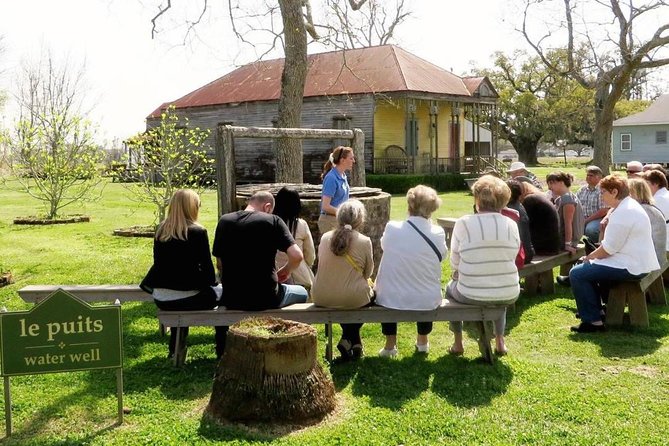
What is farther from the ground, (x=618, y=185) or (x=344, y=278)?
(x=618, y=185)

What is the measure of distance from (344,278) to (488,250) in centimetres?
119

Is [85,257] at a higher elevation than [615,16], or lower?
lower

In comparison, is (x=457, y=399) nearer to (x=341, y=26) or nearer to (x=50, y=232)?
(x=341, y=26)

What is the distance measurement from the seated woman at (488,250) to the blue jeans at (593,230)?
409 centimetres

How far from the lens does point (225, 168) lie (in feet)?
28.2

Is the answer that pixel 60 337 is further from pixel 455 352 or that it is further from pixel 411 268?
pixel 455 352

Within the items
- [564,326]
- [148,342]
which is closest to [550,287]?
[564,326]

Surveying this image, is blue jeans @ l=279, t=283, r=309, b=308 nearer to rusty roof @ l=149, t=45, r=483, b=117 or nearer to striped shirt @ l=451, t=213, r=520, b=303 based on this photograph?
striped shirt @ l=451, t=213, r=520, b=303

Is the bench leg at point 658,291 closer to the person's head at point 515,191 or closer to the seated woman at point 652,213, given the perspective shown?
the seated woman at point 652,213

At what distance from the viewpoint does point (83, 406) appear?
4.84m

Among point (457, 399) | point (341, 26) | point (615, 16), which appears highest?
point (615, 16)

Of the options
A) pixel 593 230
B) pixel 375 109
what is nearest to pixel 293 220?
pixel 593 230

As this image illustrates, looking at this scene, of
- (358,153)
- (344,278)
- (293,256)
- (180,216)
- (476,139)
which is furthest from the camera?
(476,139)

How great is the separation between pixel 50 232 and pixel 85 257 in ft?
13.0
